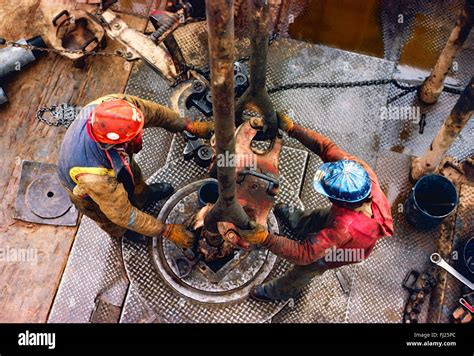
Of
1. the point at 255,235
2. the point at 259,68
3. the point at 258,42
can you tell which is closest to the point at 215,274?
the point at 255,235

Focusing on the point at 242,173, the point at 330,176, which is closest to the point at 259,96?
the point at 242,173

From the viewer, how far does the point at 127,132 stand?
3.82m

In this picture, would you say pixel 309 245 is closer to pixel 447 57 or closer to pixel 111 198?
pixel 111 198

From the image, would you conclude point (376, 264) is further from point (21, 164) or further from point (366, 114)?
point (21, 164)

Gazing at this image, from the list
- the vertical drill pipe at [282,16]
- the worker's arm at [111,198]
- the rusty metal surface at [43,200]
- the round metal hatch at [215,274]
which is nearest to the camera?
the worker's arm at [111,198]

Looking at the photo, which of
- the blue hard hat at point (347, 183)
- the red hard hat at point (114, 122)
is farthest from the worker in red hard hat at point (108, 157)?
the blue hard hat at point (347, 183)

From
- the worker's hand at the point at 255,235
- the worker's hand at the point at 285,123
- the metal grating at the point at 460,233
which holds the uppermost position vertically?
the worker's hand at the point at 285,123

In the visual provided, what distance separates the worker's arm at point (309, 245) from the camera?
3.78m

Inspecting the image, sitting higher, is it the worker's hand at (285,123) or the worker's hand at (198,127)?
the worker's hand at (285,123)

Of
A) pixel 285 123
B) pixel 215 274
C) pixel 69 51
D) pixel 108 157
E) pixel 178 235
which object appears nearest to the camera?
pixel 108 157

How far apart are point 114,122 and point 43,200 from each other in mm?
2000

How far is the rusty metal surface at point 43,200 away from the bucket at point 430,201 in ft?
11.3

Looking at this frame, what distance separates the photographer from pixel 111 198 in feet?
13.0

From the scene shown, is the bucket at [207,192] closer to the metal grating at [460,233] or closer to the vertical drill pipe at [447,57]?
the metal grating at [460,233]
